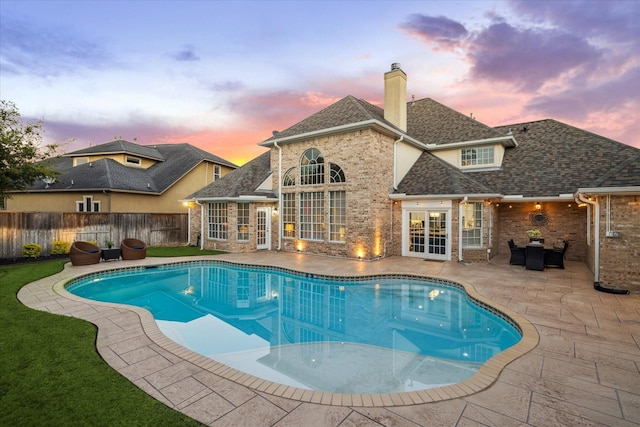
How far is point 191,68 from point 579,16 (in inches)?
708

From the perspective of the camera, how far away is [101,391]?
3.32m

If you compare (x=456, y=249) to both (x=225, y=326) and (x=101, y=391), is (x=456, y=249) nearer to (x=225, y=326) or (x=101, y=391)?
(x=225, y=326)

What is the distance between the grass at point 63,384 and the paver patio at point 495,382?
20cm

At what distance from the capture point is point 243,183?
625 inches

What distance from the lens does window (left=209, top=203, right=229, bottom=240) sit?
16.0 metres

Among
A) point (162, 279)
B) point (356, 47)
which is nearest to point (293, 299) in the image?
point (162, 279)

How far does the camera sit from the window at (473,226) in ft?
41.1

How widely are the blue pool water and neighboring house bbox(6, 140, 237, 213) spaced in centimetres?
1002

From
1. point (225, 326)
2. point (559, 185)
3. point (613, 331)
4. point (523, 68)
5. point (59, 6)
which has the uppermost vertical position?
point (59, 6)

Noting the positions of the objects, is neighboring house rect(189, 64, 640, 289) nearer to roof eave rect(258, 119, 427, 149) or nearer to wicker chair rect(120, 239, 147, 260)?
roof eave rect(258, 119, 427, 149)

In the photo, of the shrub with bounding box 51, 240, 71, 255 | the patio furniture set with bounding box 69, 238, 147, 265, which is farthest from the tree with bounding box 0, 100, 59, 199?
the patio furniture set with bounding box 69, 238, 147, 265

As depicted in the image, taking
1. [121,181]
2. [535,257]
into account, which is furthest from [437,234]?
[121,181]

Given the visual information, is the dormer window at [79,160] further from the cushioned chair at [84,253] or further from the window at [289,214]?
the window at [289,214]

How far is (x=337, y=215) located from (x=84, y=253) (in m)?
10.5
